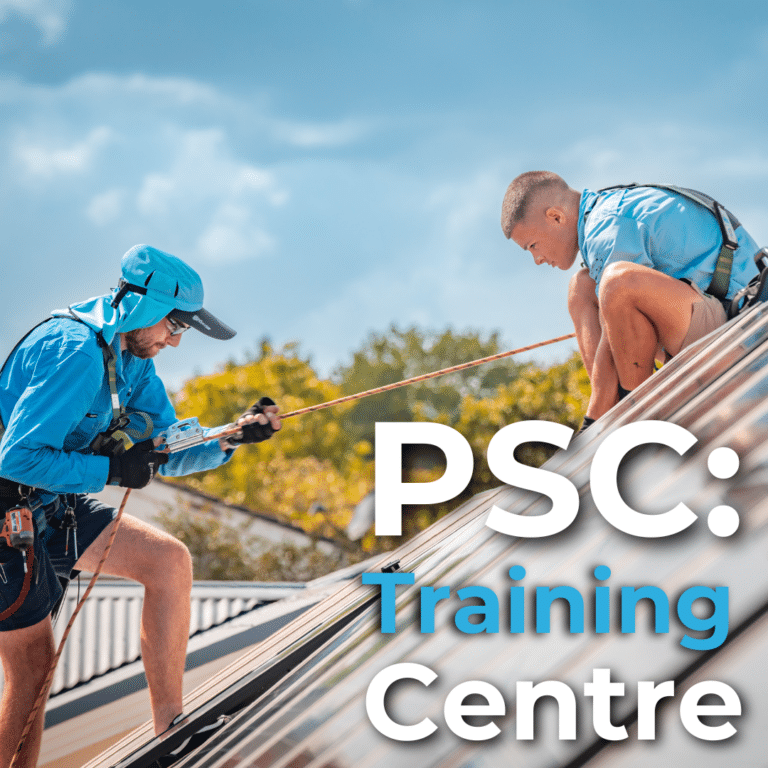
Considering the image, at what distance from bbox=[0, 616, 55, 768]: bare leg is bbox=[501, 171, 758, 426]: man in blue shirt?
2411 millimetres

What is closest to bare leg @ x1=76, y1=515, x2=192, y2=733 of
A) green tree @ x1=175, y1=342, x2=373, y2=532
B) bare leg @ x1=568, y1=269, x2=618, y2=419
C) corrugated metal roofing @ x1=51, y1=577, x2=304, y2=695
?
bare leg @ x1=568, y1=269, x2=618, y2=419

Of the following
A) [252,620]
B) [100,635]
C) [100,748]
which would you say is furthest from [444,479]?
[100,635]

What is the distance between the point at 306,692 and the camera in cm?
235

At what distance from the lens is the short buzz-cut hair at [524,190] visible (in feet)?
11.6

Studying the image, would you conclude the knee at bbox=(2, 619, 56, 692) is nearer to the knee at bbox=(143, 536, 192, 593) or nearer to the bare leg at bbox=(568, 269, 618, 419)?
the knee at bbox=(143, 536, 192, 593)

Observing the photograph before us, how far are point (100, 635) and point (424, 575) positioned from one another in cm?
757

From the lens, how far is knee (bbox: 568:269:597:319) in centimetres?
351

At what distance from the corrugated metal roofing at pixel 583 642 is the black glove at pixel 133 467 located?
88 cm

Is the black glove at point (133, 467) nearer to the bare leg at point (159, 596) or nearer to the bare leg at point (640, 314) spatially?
the bare leg at point (159, 596)

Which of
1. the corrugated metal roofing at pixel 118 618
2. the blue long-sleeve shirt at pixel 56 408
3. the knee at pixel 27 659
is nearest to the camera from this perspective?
the blue long-sleeve shirt at pixel 56 408

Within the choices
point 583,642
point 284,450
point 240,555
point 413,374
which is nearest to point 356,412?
point 413,374

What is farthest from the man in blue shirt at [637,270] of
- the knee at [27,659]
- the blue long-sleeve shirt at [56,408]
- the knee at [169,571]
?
the knee at [27,659]

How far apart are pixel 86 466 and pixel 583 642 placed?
6.46ft

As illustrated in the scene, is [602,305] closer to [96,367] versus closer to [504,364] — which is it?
[96,367]
